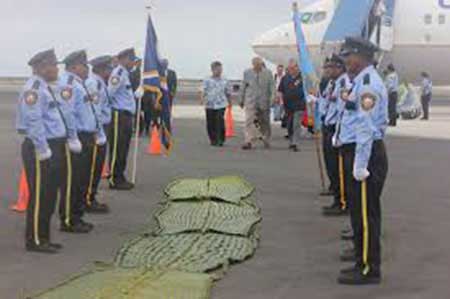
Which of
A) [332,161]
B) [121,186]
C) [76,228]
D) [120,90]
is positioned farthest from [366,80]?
[121,186]

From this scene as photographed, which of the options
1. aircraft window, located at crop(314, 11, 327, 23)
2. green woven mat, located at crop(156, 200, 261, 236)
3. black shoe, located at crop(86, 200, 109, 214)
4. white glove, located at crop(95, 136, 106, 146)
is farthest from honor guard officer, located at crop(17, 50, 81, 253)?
aircraft window, located at crop(314, 11, 327, 23)

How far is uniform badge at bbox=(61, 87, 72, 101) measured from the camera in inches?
385

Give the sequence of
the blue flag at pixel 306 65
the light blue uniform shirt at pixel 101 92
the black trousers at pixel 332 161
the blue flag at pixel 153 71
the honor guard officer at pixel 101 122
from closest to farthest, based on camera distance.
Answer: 1. the light blue uniform shirt at pixel 101 92
2. the honor guard officer at pixel 101 122
3. the black trousers at pixel 332 161
4. the blue flag at pixel 153 71
5. the blue flag at pixel 306 65

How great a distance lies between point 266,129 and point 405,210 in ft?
28.9

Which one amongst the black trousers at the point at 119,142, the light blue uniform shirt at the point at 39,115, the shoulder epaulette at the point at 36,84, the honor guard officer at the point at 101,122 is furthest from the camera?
the black trousers at the point at 119,142

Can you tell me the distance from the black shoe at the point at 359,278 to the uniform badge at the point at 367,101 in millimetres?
1343

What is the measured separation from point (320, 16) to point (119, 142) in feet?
73.9

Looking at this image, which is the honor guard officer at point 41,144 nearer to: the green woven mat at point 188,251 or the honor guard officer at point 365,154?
the green woven mat at point 188,251

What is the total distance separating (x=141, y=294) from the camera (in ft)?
23.1

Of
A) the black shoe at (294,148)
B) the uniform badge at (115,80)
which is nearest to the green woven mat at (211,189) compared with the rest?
the uniform badge at (115,80)

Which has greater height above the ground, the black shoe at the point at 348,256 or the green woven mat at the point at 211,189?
the black shoe at the point at 348,256

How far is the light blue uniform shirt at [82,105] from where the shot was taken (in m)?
10.0

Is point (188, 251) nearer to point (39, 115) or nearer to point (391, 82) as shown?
point (39, 115)

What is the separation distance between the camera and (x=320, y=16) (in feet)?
113
